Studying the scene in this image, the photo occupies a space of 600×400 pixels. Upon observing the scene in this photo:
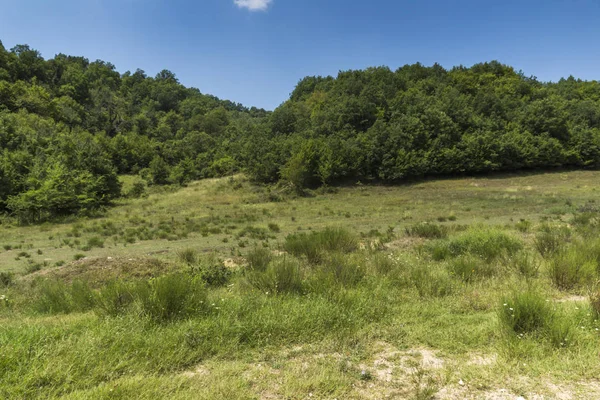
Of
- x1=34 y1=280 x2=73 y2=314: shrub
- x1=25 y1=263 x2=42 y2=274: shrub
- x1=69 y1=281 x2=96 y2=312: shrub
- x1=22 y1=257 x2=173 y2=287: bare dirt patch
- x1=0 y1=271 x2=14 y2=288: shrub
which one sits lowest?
x1=25 y1=263 x2=42 y2=274: shrub

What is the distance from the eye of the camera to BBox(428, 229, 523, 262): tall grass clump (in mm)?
9688

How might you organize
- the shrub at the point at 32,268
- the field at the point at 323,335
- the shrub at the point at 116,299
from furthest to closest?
the shrub at the point at 32,268, the shrub at the point at 116,299, the field at the point at 323,335

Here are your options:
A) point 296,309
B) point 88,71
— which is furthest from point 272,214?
point 88,71

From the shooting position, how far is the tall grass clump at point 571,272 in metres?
6.43

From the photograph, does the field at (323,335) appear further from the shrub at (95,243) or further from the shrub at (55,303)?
the shrub at (95,243)

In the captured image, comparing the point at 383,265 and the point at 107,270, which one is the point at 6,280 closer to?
the point at 107,270

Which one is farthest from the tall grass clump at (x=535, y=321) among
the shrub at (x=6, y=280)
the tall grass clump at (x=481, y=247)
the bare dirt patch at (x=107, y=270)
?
the shrub at (x=6, y=280)

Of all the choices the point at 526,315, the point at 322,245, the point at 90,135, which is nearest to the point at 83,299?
the point at 526,315

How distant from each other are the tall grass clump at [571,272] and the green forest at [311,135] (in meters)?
39.1

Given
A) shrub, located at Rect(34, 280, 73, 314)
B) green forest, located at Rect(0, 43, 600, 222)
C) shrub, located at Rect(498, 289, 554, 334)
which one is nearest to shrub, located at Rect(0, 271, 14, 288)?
shrub, located at Rect(34, 280, 73, 314)

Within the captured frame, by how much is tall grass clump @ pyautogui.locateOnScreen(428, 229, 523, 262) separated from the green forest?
1425 inches

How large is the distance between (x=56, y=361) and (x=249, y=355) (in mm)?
1972

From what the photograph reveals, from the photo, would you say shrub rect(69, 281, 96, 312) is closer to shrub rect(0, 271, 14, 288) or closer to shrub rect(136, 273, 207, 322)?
shrub rect(136, 273, 207, 322)

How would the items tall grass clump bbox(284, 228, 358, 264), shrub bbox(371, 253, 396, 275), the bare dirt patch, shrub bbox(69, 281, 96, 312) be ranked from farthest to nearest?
tall grass clump bbox(284, 228, 358, 264) < the bare dirt patch < shrub bbox(371, 253, 396, 275) < shrub bbox(69, 281, 96, 312)
